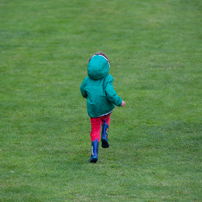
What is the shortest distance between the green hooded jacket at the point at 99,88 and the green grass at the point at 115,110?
0.94m

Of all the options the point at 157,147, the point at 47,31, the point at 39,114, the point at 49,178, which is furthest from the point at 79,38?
the point at 49,178

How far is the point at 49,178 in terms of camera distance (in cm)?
660

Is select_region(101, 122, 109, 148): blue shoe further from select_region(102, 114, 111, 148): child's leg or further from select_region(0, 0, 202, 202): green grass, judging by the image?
select_region(0, 0, 202, 202): green grass

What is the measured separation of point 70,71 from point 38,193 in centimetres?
806

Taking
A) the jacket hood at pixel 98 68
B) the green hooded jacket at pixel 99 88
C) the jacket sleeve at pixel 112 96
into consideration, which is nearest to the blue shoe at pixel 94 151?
the green hooded jacket at pixel 99 88

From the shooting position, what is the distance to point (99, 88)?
7273 mm

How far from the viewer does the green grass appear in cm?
642

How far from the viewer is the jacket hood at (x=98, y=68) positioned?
7.14 metres

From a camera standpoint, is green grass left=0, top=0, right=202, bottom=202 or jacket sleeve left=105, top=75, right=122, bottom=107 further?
jacket sleeve left=105, top=75, right=122, bottom=107

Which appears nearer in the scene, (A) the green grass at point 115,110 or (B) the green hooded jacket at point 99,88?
(A) the green grass at point 115,110

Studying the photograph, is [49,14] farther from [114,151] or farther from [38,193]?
[38,193]

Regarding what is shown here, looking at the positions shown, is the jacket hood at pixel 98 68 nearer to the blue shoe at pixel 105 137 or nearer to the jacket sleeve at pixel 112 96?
the jacket sleeve at pixel 112 96

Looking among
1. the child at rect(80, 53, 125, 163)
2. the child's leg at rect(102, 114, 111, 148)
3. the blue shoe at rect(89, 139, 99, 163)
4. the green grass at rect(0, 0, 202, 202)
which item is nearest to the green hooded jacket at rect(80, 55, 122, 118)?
the child at rect(80, 53, 125, 163)

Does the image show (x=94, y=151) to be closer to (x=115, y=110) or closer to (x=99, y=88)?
(x=99, y=88)
